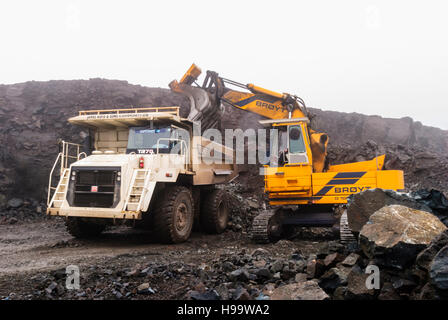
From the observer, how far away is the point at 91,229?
8.57 metres

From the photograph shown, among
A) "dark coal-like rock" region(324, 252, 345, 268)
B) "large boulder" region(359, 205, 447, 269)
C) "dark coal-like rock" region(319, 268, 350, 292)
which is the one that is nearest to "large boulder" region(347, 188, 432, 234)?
"large boulder" region(359, 205, 447, 269)

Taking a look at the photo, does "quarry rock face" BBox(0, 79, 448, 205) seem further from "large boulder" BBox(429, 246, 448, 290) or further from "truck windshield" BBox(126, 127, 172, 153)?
"large boulder" BBox(429, 246, 448, 290)

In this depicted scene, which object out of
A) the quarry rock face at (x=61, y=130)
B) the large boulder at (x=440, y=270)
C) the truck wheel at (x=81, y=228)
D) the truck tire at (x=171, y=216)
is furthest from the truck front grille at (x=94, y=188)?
the quarry rock face at (x=61, y=130)

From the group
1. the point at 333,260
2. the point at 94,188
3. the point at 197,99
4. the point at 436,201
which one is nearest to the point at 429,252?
the point at 333,260

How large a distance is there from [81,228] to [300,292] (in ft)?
19.7

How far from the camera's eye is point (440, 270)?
3057mm

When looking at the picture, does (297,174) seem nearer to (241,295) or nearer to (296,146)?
(296,146)

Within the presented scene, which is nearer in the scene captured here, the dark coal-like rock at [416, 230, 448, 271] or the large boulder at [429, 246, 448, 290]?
the large boulder at [429, 246, 448, 290]

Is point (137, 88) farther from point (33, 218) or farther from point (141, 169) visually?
point (141, 169)

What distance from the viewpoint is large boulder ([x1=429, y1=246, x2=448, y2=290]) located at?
3002 millimetres

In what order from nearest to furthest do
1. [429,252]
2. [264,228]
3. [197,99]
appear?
[429,252], [264,228], [197,99]

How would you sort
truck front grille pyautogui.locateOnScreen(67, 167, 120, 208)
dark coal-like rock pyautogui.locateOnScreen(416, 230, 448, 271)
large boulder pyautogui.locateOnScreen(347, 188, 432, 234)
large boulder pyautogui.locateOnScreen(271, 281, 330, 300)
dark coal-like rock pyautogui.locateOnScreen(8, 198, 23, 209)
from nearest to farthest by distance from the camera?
1. dark coal-like rock pyautogui.locateOnScreen(416, 230, 448, 271)
2. large boulder pyautogui.locateOnScreen(271, 281, 330, 300)
3. large boulder pyautogui.locateOnScreen(347, 188, 432, 234)
4. truck front grille pyautogui.locateOnScreen(67, 167, 120, 208)
5. dark coal-like rock pyautogui.locateOnScreen(8, 198, 23, 209)

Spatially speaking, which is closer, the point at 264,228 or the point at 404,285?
the point at 404,285
